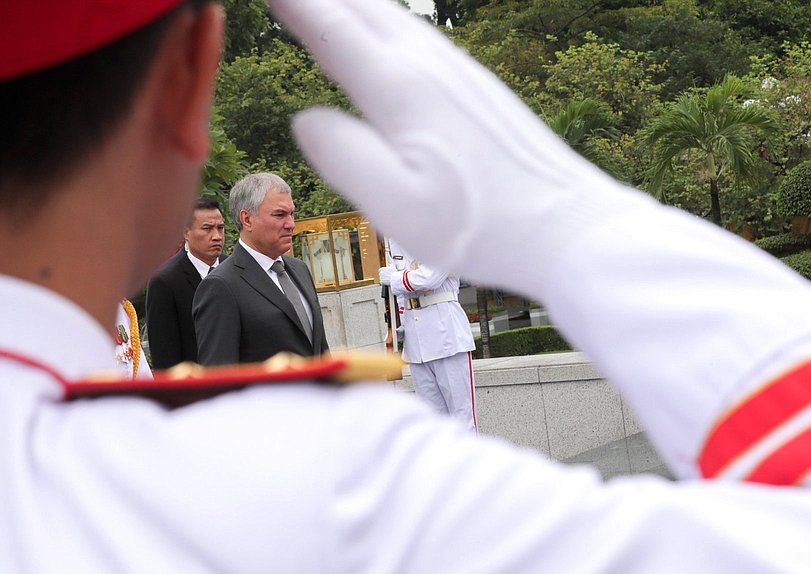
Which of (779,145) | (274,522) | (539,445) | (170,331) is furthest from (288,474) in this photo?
(779,145)

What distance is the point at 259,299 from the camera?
193 inches

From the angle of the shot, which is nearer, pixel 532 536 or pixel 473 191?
pixel 532 536

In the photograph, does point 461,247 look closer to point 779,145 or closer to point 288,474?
point 288,474

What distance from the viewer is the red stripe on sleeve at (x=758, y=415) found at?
79 centimetres

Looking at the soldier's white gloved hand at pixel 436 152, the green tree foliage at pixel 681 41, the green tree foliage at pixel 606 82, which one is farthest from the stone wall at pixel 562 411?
the green tree foliage at pixel 681 41

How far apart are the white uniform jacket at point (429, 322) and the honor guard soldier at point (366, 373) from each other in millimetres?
6550

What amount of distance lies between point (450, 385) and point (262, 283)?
9.41 feet

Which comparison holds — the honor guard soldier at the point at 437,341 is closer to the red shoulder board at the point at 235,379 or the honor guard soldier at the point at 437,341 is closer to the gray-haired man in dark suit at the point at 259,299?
the gray-haired man in dark suit at the point at 259,299

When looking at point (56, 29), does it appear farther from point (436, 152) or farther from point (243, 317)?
point (243, 317)

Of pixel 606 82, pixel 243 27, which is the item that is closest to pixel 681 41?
pixel 606 82

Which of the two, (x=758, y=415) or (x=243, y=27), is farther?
(x=243, y=27)

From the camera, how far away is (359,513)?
2.11 feet

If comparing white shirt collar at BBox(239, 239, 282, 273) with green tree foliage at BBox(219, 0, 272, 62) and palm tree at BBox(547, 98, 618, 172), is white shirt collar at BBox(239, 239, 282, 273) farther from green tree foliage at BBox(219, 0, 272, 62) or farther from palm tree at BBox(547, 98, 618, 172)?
green tree foliage at BBox(219, 0, 272, 62)

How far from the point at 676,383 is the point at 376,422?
27 centimetres
